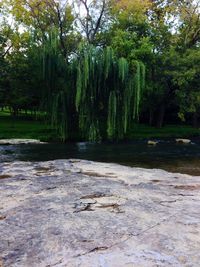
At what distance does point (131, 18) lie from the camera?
1240 inches

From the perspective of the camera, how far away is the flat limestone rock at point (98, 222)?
15.0ft

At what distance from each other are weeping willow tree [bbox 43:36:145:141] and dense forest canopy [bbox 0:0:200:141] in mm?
66

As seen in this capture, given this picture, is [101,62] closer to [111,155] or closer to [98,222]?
[111,155]

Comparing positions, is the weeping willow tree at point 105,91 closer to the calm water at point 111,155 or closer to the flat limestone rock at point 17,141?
the calm water at point 111,155

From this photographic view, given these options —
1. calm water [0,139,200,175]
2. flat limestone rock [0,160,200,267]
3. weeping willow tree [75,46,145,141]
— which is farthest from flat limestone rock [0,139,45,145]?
flat limestone rock [0,160,200,267]

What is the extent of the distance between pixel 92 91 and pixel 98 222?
645 inches

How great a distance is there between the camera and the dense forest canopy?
71.9 feet

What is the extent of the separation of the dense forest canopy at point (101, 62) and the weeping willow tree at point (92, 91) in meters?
0.07

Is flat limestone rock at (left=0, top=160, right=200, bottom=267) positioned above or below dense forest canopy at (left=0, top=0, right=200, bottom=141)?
below

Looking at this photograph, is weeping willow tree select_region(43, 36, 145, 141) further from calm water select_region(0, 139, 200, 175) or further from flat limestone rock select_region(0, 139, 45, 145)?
flat limestone rock select_region(0, 139, 45, 145)

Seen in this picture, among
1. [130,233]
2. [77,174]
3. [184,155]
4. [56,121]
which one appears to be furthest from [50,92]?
[130,233]

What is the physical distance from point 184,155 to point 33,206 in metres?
13.7

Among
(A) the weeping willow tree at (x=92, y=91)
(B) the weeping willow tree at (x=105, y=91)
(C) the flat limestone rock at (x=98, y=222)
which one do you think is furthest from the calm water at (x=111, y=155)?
(C) the flat limestone rock at (x=98, y=222)

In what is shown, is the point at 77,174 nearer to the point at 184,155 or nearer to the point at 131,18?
the point at 184,155
